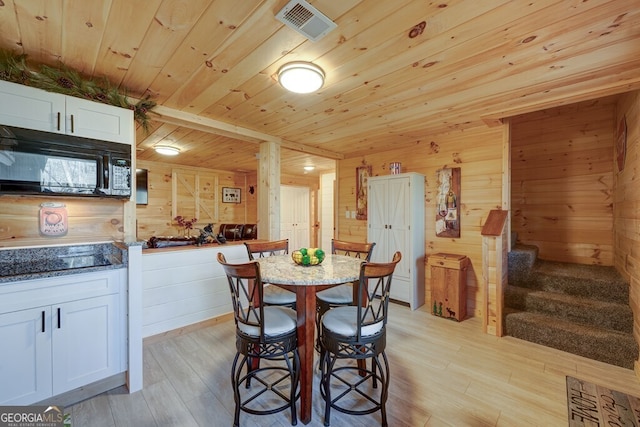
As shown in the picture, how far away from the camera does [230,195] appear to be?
709 cm

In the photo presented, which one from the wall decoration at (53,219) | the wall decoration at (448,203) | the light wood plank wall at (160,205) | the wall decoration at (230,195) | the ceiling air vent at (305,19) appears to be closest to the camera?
the ceiling air vent at (305,19)

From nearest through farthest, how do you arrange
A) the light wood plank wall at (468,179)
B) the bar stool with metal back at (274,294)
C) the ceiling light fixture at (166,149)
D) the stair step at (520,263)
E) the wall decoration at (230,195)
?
the bar stool with metal back at (274,294) < the stair step at (520,263) < the light wood plank wall at (468,179) < the ceiling light fixture at (166,149) < the wall decoration at (230,195)

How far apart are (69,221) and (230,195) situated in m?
4.94

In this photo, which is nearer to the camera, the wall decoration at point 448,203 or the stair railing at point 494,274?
the stair railing at point 494,274

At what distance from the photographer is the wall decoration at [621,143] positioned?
264cm

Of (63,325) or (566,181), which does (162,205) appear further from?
(566,181)

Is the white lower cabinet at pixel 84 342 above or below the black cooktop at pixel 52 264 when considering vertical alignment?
below

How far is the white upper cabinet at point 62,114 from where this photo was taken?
1.80 m

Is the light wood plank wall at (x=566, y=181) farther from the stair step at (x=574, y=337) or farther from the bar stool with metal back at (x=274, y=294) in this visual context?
the bar stool with metal back at (x=274, y=294)

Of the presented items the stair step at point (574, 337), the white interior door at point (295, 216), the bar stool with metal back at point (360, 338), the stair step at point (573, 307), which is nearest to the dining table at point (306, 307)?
the bar stool with metal back at point (360, 338)

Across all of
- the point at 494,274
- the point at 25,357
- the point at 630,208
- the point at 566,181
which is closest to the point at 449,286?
the point at 494,274

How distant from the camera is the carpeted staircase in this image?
2350 millimetres

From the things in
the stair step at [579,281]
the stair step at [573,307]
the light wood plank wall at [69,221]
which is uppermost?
the light wood plank wall at [69,221]

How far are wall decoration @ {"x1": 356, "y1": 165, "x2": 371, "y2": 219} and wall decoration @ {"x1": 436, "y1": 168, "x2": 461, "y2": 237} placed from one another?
1.23m
